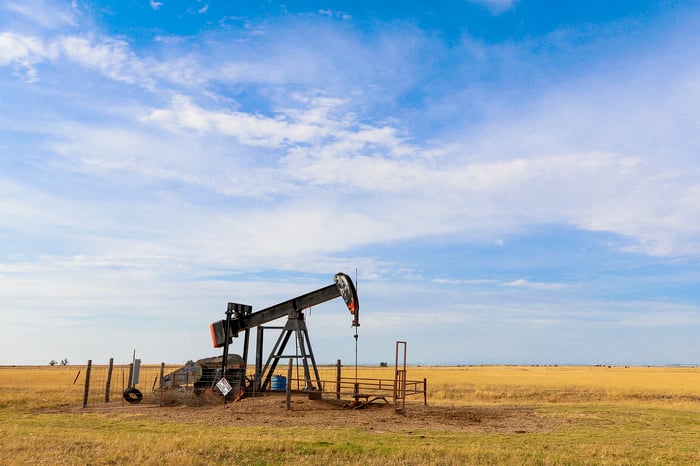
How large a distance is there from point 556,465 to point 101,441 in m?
8.68

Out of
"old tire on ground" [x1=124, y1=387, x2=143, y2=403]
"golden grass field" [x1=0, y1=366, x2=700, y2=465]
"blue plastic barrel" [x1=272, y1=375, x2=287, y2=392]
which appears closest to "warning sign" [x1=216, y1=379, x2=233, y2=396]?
"golden grass field" [x1=0, y1=366, x2=700, y2=465]

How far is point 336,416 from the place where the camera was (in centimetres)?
1830

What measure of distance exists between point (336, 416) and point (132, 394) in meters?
9.85

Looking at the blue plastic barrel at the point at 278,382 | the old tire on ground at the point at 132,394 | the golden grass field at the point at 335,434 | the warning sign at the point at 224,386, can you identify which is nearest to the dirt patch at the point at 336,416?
the golden grass field at the point at 335,434

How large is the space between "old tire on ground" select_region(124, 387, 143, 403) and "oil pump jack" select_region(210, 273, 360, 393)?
3.38m

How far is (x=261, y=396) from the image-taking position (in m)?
22.1

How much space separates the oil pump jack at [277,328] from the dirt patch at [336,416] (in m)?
1.24

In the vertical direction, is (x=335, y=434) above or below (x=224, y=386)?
below

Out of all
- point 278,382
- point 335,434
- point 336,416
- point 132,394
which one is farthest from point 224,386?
point 335,434

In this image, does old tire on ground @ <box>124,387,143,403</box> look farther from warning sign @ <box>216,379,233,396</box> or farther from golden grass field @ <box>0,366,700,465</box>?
warning sign @ <box>216,379,233,396</box>

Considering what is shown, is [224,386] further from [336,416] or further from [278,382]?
[336,416]

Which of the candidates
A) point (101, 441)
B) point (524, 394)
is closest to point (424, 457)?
point (101, 441)

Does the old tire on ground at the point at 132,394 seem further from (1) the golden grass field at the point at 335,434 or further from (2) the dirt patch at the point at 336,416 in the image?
(1) the golden grass field at the point at 335,434

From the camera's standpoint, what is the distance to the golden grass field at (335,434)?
37.2 feet
